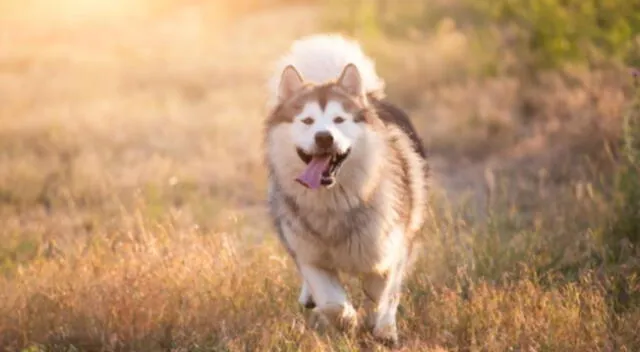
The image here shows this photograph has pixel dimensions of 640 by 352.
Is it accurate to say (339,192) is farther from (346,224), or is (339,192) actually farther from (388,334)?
(388,334)

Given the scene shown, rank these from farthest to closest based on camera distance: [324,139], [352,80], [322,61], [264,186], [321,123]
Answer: [264,186] → [322,61] → [352,80] → [321,123] → [324,139]

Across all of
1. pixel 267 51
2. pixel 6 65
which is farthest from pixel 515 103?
pixel 6 65

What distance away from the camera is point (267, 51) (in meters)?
19.5

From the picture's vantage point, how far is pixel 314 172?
4.99 m

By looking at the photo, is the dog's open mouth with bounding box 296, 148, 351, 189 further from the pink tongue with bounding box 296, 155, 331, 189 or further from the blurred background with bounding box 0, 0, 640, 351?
the blurred background with bounding box 0, 0, 640, 351

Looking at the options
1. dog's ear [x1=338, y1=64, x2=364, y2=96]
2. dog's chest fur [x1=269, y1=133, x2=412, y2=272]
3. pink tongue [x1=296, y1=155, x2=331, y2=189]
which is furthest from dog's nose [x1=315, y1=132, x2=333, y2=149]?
dog's ear [x1=338, y1=64, x2=364, y2=96]

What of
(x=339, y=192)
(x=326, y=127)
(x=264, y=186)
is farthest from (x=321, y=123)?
(x=264, y=186)

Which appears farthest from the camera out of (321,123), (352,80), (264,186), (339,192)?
(264,186)

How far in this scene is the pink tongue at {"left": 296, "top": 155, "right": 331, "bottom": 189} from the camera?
16.3 ft

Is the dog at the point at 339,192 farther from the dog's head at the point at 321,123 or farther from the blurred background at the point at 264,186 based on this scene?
the blurred background at the point at 264,186

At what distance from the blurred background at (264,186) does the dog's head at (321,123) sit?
0.85 m

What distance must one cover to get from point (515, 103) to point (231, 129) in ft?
12.0

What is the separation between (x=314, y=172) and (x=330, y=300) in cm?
70

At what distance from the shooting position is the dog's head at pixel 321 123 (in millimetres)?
4961
